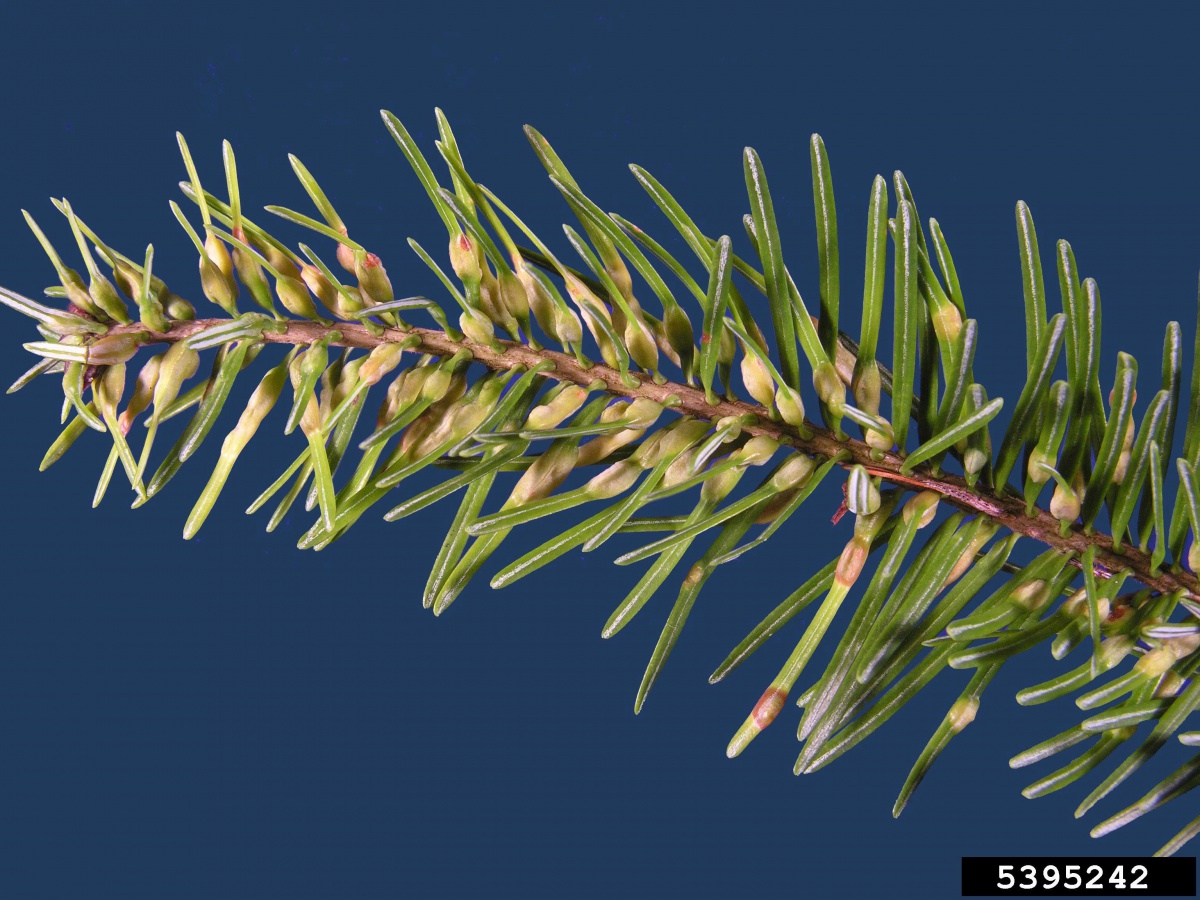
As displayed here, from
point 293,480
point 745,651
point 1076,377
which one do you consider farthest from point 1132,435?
point 293,480

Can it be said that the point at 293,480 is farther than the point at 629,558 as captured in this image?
Yes

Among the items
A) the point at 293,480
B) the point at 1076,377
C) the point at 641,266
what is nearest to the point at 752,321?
the point at 641,266

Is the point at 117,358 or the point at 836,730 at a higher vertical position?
the point at 117,358

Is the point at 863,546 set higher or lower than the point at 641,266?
lower

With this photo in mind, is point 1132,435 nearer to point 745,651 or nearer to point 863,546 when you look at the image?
point 863,546

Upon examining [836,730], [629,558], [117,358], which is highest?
[117,358]

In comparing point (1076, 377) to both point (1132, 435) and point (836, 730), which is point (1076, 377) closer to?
point (1132, 435)
